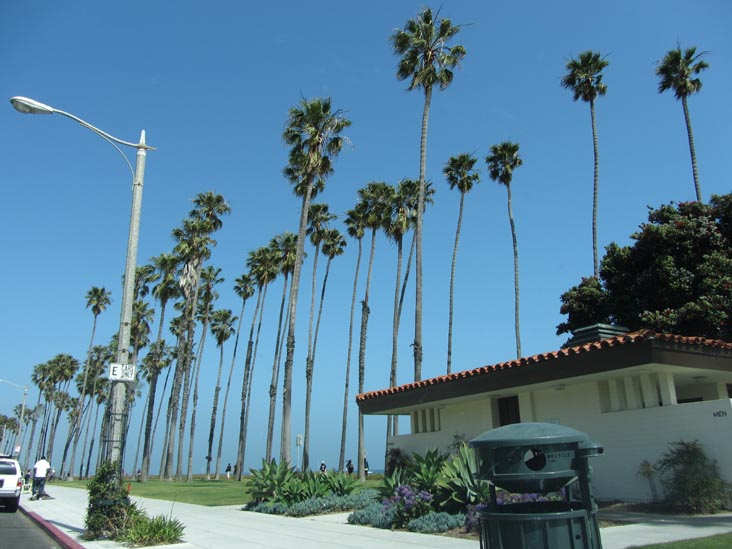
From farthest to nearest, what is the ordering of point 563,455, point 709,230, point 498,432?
point 709,230 < point 498,432 < point 563,455

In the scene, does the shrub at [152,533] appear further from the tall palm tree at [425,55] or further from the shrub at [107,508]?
the tall palm tree at [425,55]

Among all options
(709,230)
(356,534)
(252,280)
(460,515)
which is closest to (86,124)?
(356,534)

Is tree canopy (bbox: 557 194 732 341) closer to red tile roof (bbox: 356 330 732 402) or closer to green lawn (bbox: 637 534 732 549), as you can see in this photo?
red tile roof (bbox: 356 330 732 402)

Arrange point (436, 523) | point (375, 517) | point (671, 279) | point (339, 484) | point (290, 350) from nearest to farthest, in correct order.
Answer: point (436, 523) < point (375, 517) < point (339, 484) < point (671, 279) < point (290, 350)

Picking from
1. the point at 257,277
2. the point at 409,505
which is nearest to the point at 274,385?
the point at 257,277

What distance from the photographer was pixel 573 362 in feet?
45.1

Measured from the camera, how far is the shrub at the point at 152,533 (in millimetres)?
A: 10305

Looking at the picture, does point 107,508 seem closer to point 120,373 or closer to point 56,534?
point 56,534

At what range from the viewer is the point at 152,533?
10414 mm

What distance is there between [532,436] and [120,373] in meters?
9.47

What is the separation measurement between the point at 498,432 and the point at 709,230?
20077 millimetres

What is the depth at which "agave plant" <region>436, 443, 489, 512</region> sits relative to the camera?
11.3m

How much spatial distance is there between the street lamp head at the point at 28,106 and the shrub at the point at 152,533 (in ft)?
27.6

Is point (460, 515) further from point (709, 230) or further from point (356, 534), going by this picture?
point (709, 230)
